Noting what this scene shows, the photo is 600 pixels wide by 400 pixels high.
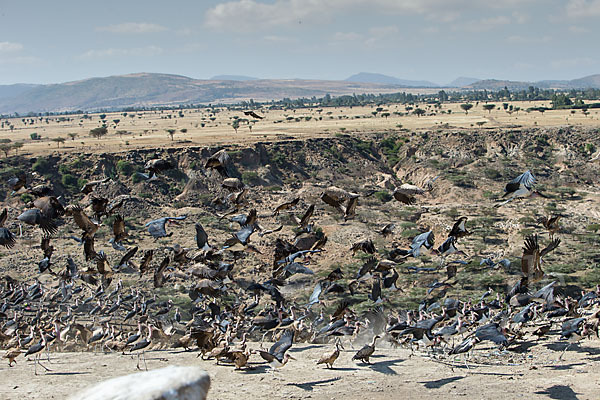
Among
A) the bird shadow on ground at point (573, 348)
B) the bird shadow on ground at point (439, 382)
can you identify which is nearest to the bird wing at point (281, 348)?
the bird shadow on ground at point (439, 382)

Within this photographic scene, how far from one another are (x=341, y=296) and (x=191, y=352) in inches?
408

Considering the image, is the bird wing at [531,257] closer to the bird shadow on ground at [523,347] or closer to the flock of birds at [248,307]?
the flock of birds at [248,307]

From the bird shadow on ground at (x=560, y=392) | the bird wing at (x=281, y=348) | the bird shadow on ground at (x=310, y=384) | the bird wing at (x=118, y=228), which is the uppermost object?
the bird wing at (x=118, y=228)

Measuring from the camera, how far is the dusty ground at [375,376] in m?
12.1

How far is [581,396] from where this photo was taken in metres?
11.4

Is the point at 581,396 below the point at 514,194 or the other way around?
below

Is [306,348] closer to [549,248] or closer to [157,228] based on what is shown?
[157,228]

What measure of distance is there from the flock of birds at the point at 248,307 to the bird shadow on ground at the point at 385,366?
45cm

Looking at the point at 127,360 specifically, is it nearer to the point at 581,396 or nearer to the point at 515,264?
the point at 581,396

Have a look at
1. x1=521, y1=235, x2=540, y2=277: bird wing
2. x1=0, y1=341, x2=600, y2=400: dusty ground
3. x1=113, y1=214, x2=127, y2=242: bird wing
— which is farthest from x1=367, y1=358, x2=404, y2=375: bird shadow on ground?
x1=113, y1=214, x2=127, y2=242: bird wing

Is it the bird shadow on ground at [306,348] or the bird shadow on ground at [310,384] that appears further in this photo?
the bird shadow on ground at [306,348]

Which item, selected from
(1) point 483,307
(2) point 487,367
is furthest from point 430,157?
(2) point 487,367

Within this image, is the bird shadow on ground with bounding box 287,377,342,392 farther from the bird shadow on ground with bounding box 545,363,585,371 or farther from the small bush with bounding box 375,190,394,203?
the small bush with bounding box 375,190,394,203

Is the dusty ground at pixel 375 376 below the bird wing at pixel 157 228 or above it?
below
